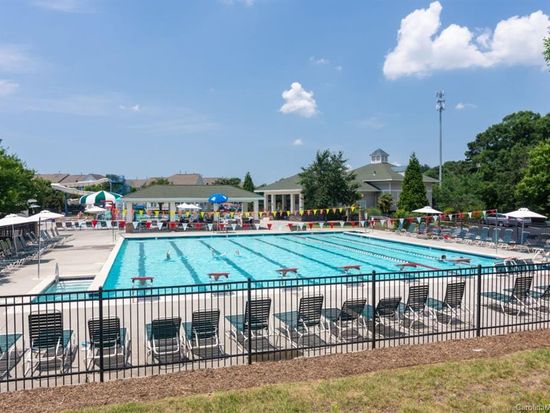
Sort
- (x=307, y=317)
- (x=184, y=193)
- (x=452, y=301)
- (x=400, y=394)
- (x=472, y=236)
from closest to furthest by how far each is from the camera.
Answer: (x=400, y=394) → (x=307, y=317) → (x=452, y=301) → (x=472, y=236) → (x=184, y=193)

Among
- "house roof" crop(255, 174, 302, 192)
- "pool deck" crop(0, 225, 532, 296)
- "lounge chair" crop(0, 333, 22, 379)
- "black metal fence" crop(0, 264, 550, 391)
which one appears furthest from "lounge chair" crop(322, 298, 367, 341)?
"house roof" crop(255, 174, 302, 192)

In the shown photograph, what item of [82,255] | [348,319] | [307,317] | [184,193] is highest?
[184,193]

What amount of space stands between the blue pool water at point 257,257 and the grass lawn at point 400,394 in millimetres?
10094

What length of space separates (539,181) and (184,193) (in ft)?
94.9

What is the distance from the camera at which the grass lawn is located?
525 cm

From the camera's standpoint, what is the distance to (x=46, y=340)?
7004mm

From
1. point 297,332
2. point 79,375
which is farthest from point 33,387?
point 297,332

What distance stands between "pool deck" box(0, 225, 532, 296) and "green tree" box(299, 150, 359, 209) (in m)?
8.81

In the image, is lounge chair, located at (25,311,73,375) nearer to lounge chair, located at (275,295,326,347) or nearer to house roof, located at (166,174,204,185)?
lounge chair, located at (275,295,326,347)

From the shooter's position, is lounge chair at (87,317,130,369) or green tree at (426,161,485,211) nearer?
lounge chair at (87,317,130,369)

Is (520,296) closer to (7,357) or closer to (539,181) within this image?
(7,357)

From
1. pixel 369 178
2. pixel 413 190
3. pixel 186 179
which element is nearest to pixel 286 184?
pixel 369 178

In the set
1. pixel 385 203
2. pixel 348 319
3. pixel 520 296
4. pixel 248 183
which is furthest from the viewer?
pixel 248 183

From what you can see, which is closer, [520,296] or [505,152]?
[520,296]
